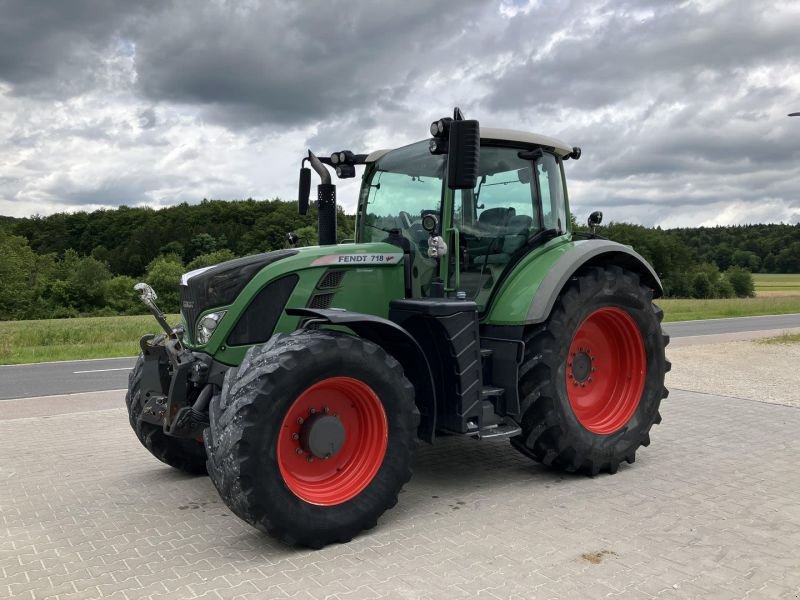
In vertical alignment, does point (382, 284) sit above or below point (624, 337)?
above

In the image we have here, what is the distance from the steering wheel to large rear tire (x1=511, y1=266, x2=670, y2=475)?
1.21 meters

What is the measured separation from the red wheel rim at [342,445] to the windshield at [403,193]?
1455 mm

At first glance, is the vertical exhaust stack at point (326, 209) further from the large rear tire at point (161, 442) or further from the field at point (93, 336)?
the field at point (93, 336)

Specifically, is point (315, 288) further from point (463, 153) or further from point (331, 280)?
point (463, 153)

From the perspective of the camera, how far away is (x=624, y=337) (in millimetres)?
5934

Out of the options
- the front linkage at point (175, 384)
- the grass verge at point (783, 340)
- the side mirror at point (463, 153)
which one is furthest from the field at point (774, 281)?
the front linkage at point (175, 384)

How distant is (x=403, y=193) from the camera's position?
552 centimetres

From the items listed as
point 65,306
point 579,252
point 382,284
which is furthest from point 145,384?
point 65,306

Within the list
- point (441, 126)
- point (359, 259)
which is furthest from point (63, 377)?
point (441, 126)

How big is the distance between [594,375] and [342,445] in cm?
252

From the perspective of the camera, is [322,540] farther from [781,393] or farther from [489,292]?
[781,393]

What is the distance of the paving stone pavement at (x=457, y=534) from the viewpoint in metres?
3.49

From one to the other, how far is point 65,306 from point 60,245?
16.1 m

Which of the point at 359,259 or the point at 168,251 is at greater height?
the point at 168,251
